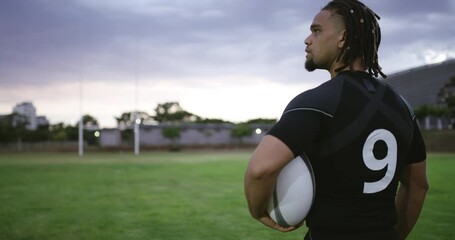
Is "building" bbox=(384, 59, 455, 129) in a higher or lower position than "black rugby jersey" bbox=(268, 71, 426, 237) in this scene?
higher

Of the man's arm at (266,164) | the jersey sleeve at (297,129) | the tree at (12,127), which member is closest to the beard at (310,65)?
the jersey sleeve at (297,129)

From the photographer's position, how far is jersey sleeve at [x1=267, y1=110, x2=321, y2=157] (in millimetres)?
1428

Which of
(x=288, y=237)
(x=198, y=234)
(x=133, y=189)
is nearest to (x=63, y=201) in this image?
(x=133, y=189)

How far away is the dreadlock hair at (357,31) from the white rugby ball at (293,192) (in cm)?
43

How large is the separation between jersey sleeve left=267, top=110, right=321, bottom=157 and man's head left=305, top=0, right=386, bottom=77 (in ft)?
1.13

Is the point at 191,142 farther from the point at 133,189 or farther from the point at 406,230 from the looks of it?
the point at 406,230

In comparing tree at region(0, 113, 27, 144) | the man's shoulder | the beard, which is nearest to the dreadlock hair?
the beard

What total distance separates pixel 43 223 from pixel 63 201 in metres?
3.02

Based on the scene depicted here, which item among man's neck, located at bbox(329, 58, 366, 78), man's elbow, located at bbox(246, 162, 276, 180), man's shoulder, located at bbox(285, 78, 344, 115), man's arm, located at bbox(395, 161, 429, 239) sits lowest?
man's arm, located at bbox(395, 161, 429, 239)

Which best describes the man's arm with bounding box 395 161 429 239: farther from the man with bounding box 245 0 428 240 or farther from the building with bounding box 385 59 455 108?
the building with bounding box 385 59 455 108

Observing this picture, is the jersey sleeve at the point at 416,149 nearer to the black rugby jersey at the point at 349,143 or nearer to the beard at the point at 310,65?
the black rugby jersey at the point at 349,143

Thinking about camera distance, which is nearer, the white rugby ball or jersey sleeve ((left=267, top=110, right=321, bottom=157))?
jersey sleeve ((left=267, top=110, right=321, bottom=157))

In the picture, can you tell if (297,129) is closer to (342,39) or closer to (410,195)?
(342,39)

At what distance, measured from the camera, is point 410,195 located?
1933mm
